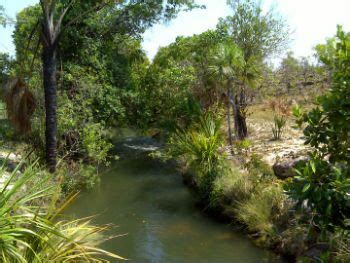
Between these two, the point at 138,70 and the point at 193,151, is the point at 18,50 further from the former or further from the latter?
the point at 193,151

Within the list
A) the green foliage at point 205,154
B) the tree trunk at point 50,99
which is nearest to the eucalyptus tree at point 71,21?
the tree trunk at point 50,99

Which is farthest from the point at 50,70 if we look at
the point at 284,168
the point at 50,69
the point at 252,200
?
the point at 284,168

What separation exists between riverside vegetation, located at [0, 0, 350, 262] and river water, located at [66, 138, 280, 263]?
47cm

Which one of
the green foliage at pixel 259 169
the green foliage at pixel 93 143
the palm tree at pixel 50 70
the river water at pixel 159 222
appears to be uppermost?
the palm tree at pixel 50 70

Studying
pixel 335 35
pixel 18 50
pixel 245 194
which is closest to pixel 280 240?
pixel 245 194

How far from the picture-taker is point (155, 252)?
32.2ft

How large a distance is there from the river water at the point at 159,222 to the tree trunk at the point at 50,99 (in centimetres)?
186

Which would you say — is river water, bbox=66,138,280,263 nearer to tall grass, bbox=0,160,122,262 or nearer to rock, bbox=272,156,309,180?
rock, bbox=272,156,309,180

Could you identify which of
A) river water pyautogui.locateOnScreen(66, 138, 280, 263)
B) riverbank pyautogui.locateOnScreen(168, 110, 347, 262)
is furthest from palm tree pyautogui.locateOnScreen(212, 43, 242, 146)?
river water pyautogui.locateOnScreen(66, 138, 280, 263)

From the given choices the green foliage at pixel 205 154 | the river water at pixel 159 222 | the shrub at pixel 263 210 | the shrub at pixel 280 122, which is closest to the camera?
the river water at pixel 159 222

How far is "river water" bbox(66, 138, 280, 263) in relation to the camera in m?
9.59

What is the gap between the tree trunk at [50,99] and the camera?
1314cm

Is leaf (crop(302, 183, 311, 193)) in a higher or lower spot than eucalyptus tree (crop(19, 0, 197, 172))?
lower

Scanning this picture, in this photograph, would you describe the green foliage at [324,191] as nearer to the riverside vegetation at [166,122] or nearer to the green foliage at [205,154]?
the riverside vegetation at [166,122]
